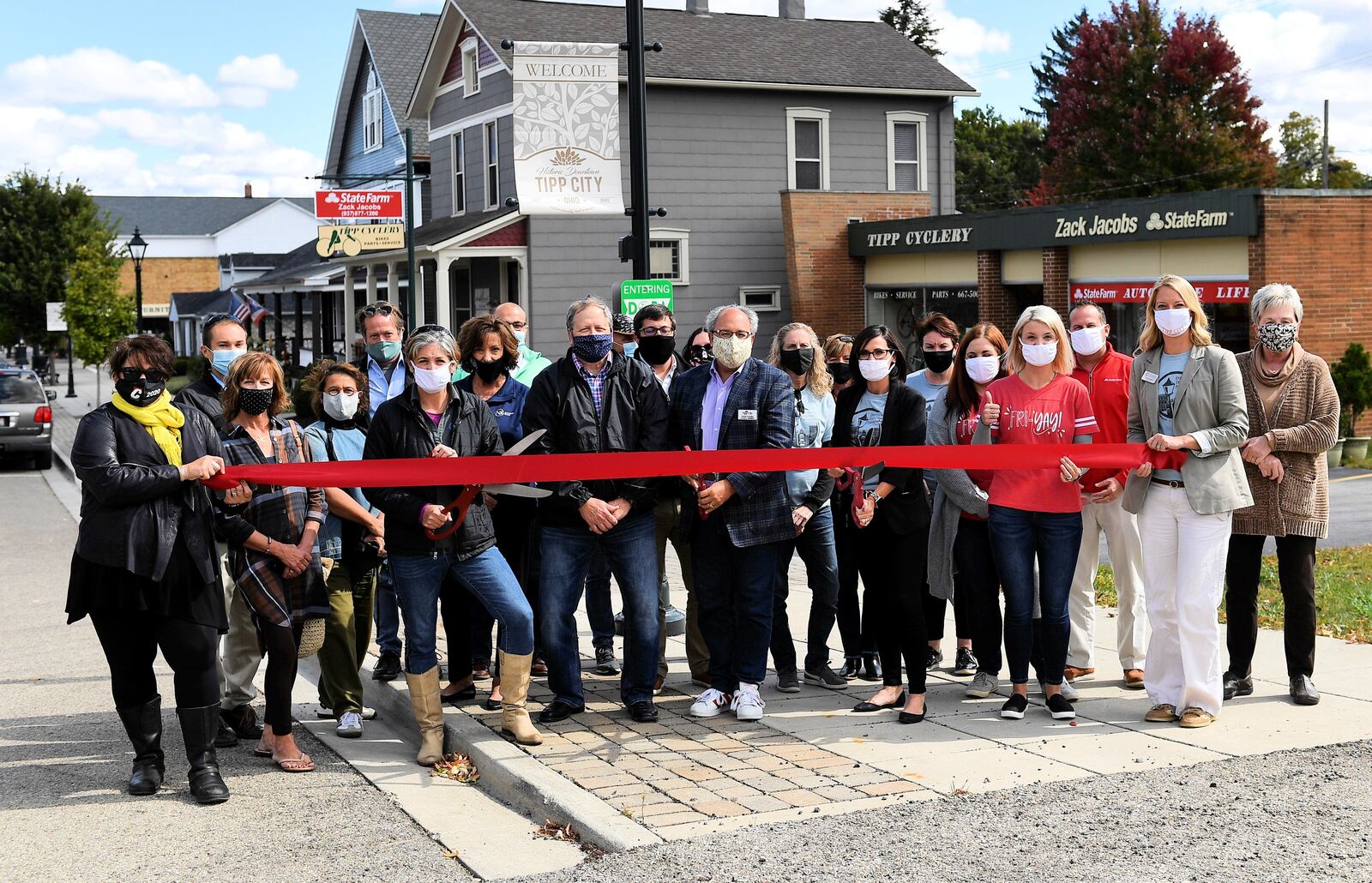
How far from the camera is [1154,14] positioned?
51.3 meters

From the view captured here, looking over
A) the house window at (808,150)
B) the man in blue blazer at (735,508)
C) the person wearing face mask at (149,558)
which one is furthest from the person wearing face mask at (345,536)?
the house window at (808,150)

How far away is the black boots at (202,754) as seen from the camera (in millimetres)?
6238

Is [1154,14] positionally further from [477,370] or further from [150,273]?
[150,273]

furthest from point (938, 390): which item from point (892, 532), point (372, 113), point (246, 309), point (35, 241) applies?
point (35, 241)

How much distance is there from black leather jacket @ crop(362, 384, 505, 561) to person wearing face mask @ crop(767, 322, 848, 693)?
1873 millimetres

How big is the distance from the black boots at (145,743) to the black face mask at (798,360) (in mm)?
A: 3805

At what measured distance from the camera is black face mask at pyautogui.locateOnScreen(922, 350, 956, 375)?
8023mm

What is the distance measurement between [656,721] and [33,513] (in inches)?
571

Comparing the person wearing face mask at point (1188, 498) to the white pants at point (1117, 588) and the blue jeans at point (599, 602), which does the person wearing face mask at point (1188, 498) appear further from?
the blue jeans at point (599, 602)

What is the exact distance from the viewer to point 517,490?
6.73 m

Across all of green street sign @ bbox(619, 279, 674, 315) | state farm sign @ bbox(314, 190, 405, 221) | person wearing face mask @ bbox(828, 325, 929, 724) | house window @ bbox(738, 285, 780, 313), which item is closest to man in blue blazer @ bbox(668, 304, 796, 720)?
person wearing face mask @ bbox(828, 325, 929, 724)

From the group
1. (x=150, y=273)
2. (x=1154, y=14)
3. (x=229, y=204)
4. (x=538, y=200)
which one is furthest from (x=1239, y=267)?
(x=229, y=204)

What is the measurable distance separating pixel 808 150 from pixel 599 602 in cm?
2733

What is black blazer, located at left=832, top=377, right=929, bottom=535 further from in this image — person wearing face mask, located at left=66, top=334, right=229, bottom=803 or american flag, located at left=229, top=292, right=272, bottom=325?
american flag, located at left=229, top=292, right=272, bottom=325
